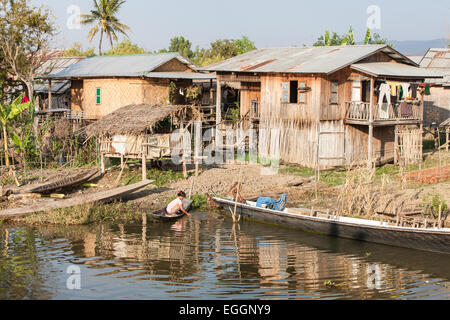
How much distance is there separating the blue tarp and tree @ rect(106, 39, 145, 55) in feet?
121

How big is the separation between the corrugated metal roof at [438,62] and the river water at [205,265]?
18.7 metres

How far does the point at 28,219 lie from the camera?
17969 mm

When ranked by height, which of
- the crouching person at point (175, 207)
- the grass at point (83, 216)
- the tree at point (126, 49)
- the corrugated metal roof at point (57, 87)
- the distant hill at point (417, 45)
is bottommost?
the grass at point (83, 216)

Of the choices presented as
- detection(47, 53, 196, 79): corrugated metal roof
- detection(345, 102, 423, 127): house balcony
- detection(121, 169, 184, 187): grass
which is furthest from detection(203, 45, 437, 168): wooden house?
detection(47, 53, 196, 79): corrugated metal roof

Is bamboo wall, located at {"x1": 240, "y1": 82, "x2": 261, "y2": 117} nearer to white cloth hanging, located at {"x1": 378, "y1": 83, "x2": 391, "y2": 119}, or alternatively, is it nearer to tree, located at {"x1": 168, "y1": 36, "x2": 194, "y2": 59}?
white cloth hanging, located at {"x1": 378, "y1": 83, "x2": 391, "y2": 119}

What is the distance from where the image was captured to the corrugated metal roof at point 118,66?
29.1m

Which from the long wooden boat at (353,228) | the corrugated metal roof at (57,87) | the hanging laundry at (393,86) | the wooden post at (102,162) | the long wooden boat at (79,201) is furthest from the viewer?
the corrugated metal roof at (57,87)

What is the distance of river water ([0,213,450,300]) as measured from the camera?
40.5 feet

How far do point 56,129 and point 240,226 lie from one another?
11023mm

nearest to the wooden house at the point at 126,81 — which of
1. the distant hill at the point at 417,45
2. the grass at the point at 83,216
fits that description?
the grass at the point at 83,216

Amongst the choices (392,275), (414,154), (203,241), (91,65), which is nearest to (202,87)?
(91,65)

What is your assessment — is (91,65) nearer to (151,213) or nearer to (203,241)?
(151,213)

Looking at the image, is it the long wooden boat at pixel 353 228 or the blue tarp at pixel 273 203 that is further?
the blue tarp at pixel 273 203

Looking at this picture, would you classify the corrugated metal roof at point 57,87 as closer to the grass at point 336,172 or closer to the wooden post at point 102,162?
the wooden post at point 102,162
